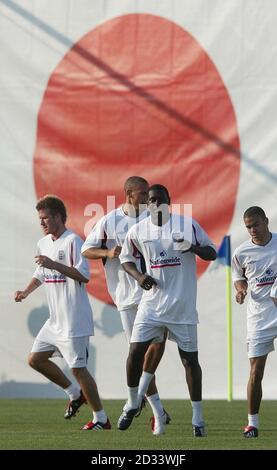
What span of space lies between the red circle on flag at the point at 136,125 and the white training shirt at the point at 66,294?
3.84 meters

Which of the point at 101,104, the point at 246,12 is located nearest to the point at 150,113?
the point at 101,104

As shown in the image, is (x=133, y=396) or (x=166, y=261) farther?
(x=133, y=396)

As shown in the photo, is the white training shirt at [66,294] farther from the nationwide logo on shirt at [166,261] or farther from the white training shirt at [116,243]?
the nationwide logo on shirt at [166,261]

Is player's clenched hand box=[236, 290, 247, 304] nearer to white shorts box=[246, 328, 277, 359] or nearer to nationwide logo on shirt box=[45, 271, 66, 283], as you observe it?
white shorts box=[246, 328, 277, 359]

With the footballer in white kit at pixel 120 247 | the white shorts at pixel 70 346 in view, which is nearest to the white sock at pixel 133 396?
the footballer in white kit at pixel 120 247

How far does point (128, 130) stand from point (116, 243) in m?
3.95

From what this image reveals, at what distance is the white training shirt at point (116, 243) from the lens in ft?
39.0

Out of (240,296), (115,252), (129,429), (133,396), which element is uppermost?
(115,252)

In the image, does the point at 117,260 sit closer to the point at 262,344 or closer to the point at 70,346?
the point at 70,346

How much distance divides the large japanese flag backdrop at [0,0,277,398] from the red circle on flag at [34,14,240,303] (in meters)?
0.01

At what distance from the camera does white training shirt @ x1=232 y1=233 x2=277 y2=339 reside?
11062mm

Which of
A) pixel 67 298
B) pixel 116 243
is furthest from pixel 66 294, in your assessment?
pixel 116 243

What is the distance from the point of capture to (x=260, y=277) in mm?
11094

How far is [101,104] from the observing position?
15.8 m
